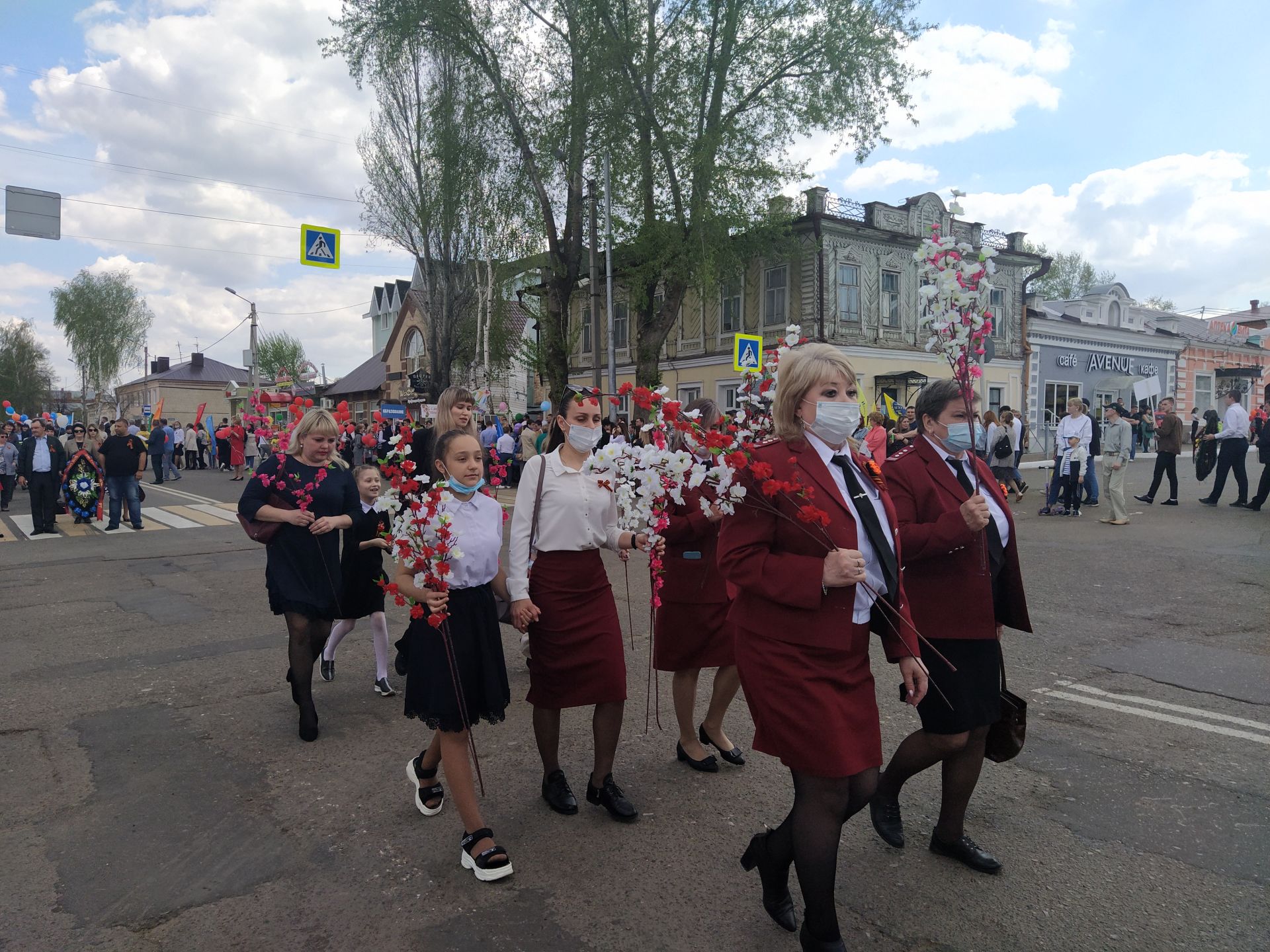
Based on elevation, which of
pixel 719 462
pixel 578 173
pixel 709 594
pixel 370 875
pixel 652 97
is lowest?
pixel 370 875

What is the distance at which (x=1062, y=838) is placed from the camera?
11.6 feet

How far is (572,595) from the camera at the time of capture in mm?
3709

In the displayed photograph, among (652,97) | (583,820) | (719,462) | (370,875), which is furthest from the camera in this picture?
(652,97)

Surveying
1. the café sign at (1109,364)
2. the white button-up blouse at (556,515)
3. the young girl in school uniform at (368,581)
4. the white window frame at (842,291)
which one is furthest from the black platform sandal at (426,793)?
the café sign at (1109,364)

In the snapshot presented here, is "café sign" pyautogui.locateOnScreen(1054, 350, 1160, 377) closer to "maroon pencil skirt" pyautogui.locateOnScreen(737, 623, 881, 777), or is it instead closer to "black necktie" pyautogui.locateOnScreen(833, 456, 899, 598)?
"black necktie" pyautogui.locateOnScreen(833, 456, 899, 598)

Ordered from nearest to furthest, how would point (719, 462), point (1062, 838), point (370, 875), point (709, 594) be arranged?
1. point (719, 462)
2. point (370, 875)
3. point (1062, 838)
4. point (709, 594)

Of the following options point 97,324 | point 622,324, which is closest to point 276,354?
point 97,324

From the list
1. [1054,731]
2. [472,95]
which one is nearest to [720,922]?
[1054,731]

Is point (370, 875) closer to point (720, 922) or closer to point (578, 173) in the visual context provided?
point (720, 922)

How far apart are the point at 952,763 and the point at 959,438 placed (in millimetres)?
1275

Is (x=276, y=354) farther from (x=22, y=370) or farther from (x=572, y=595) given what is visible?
(x=572, y=595)

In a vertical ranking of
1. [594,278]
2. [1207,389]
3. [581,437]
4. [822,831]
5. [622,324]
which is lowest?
[822,831]

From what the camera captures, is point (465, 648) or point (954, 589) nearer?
point (954, 589)

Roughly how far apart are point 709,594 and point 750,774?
93 cm
